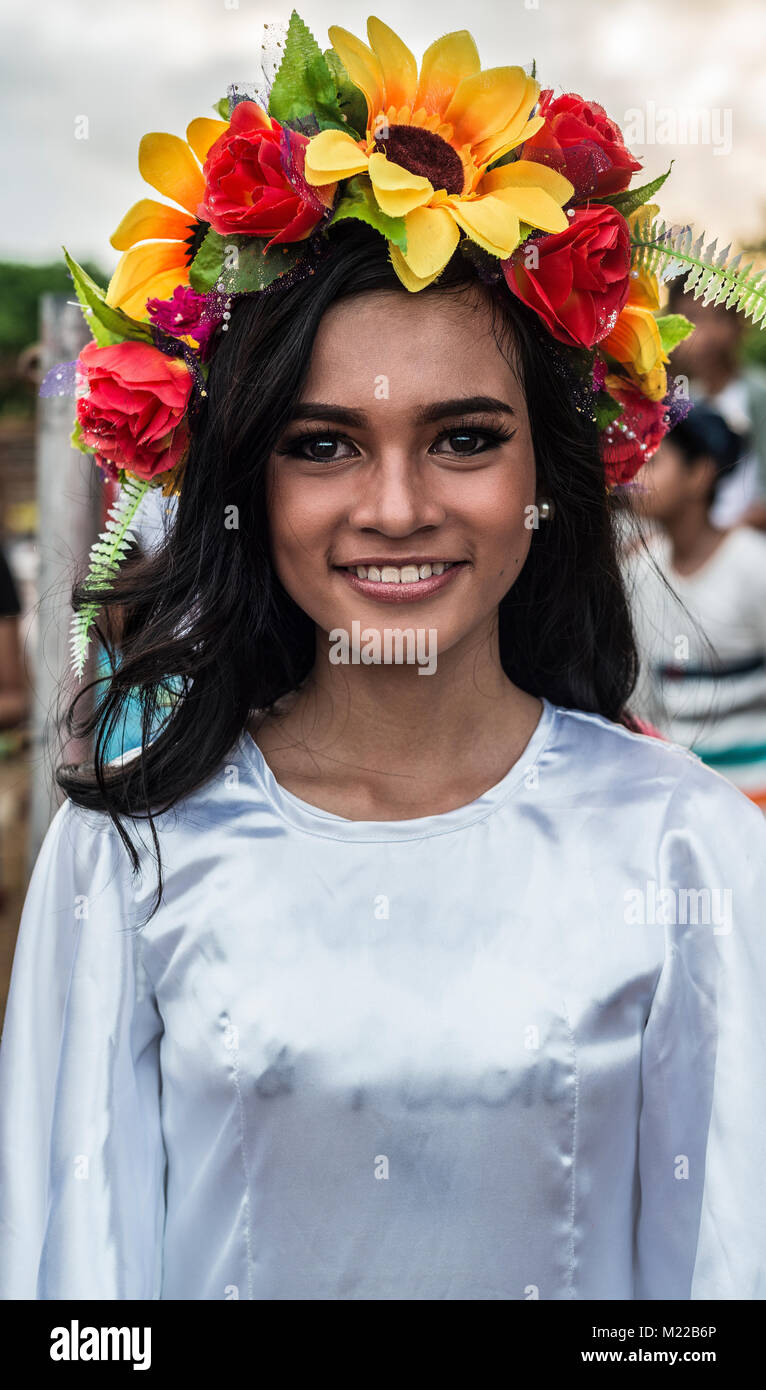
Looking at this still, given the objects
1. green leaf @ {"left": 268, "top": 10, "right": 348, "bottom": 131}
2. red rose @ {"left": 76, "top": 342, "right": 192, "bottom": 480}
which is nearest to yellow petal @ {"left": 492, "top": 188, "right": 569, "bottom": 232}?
green leaf @ {"left": 268, "top": 10, "right": 348, "bottom": 131}

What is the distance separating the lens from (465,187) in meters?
1.48

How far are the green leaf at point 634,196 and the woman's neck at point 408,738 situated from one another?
557 millimetres

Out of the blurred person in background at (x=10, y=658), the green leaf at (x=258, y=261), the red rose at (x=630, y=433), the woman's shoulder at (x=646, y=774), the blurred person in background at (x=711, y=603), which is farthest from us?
the blurred person in background at (x=10, y=658)

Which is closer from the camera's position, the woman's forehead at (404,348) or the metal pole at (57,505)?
the woman's forehead at (404,348)

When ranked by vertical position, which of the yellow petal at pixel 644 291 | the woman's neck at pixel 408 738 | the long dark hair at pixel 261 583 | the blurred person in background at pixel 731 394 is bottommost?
the woman's neck at pixel 408 738

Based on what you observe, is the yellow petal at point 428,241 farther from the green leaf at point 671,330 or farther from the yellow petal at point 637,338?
the green leaf at point 671,330

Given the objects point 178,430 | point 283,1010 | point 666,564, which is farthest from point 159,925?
point 666,564

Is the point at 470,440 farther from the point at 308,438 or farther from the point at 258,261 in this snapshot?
the point at 258,261

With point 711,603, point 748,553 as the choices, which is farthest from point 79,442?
point 748,553

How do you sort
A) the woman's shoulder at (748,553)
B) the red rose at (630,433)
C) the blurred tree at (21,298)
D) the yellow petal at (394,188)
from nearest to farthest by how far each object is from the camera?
1. the yellow petal at (394,188)
2. the red rose at (630,433)
3. the woman's shoulder at (748,553)
4. the blurred tree at (21,298)

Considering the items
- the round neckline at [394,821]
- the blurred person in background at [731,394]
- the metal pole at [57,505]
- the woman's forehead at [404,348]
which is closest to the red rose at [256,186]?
the woman's forehead at [404,348]

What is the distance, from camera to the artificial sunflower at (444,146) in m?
1.42

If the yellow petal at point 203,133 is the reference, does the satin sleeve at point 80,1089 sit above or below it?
below
